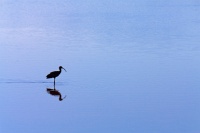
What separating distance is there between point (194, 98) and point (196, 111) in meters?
0.89

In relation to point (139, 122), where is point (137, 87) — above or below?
above

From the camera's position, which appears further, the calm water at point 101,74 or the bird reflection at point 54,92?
the bird reflection at point 54,92

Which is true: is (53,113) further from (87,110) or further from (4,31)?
(4,31)

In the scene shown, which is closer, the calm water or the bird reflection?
the calm water

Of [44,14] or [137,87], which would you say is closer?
[137,87]

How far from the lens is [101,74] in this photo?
14.0 metres

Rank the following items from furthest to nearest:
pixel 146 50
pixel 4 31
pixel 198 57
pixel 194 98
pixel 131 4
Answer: pixel 131 4, pixel 4 31, pixel 146 50, pixel 198 57, pixel 194 98

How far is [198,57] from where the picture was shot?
16188 mm

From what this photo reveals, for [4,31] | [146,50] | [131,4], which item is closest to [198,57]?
[146,50]

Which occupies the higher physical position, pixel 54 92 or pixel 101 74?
pixel 101 74

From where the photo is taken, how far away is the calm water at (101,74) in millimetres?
10555

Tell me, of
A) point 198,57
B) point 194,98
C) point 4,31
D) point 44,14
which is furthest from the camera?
point 44,14

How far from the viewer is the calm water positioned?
10.6m

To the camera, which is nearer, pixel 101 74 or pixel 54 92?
pixel 54 92
